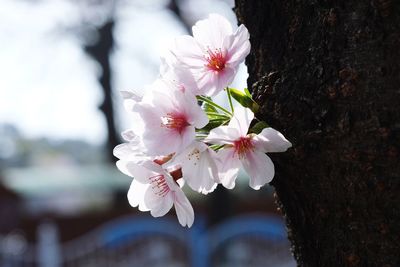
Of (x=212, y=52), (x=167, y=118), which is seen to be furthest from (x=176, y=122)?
(x=212, y=52)

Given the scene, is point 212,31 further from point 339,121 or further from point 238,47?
point 339,121

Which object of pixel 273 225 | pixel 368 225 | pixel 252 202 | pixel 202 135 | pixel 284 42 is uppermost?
pixel 252 202

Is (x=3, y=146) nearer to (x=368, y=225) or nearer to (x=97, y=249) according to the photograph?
(x=97, y=249)

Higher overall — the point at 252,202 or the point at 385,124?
the point at 252,202

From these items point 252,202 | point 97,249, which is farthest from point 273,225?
point 252,202

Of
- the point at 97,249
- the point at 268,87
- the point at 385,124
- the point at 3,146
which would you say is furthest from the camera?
the point at 3,146

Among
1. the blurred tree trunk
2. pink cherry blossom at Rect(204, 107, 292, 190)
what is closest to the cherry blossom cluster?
pink cherry blossom at Rect(204, 107, 292, 190)
